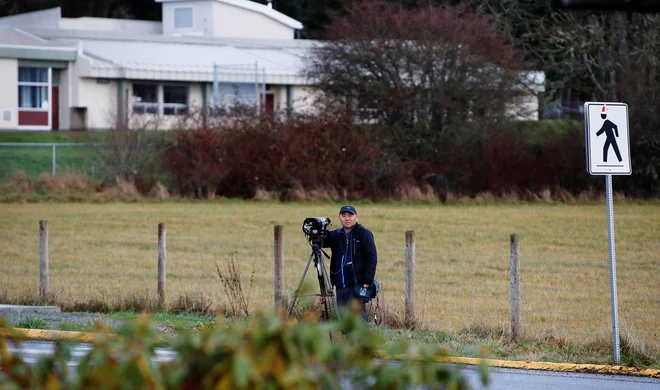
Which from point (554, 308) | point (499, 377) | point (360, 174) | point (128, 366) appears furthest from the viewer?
point (360, 174)

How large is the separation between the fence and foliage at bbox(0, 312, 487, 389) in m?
8.99

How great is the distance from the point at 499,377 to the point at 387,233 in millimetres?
17285

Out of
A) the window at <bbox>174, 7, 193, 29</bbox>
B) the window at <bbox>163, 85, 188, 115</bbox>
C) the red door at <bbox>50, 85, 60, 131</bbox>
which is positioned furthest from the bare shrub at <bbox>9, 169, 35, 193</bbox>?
the window at <bbox>174, 7, 193, 29</bbox>

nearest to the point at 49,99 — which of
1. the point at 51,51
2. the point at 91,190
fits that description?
the point at 51,51

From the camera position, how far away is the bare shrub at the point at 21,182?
37250 millimetres

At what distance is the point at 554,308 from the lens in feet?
51.4

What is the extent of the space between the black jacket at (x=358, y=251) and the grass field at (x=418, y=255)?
2173mm

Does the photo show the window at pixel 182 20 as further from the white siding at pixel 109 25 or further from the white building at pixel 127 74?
the white siding at pixel 109 25

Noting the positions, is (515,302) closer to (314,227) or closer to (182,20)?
(314,227)

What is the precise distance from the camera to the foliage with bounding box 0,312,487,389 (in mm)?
3428

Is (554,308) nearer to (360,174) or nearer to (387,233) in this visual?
(387,233)

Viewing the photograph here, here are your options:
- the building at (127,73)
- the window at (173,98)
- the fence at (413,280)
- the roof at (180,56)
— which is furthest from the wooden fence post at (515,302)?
Answer: the window at (173,98)

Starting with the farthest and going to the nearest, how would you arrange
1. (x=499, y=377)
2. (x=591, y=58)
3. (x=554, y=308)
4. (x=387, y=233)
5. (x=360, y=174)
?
(x=591, y=58) → (x=360, y=174) → (x=387, y=233) → (x=554, y=308) → (x=499, y=377)

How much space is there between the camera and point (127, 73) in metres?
51.6
